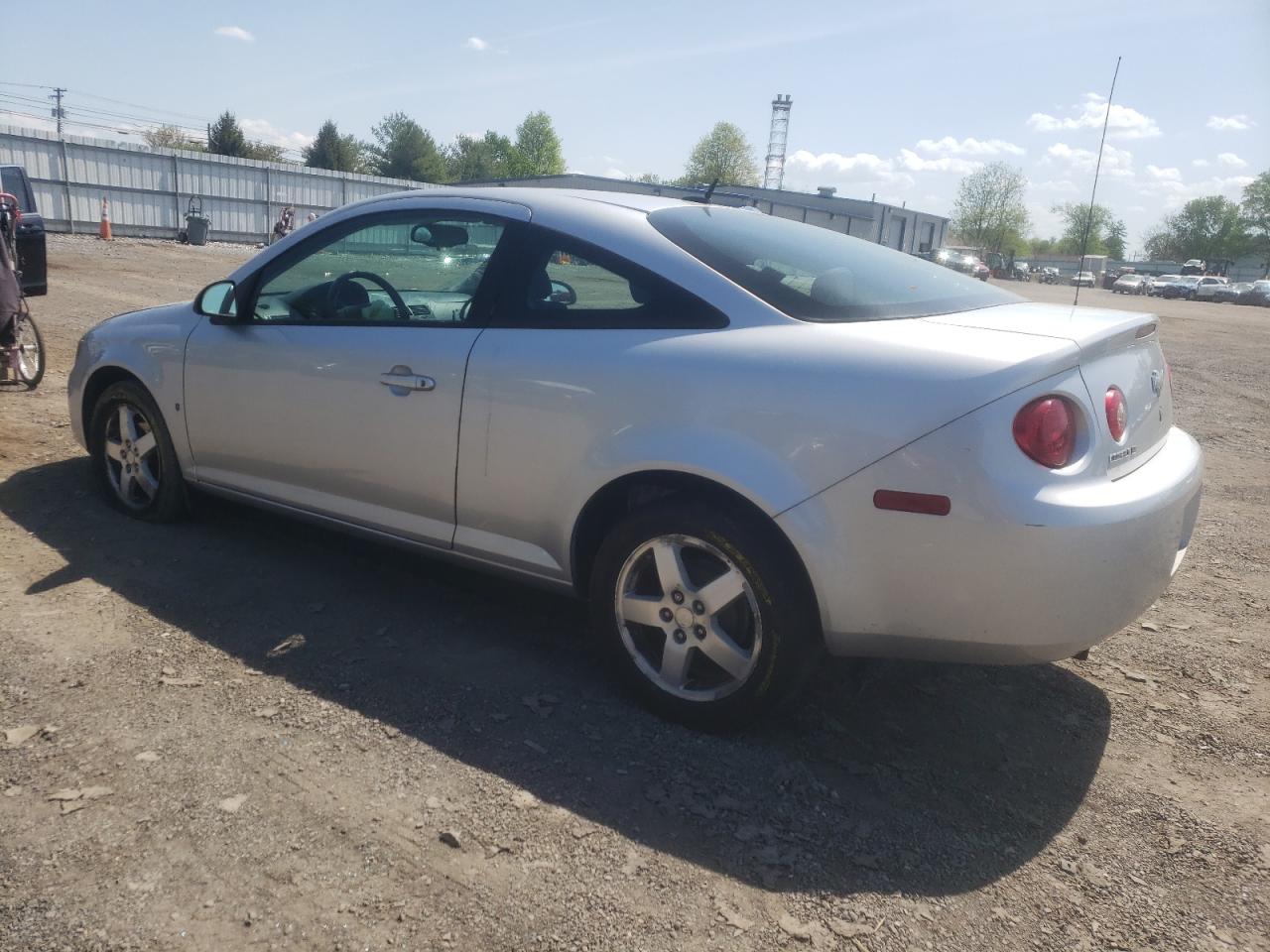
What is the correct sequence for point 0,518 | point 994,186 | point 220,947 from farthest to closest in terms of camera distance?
1. point 994,186
2. point 0,518
3. point 220,947

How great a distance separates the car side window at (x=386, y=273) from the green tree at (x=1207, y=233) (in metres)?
133

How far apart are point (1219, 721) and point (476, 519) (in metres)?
2.63

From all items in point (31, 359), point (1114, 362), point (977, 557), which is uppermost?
point (1114, 362)

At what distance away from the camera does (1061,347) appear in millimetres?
2658

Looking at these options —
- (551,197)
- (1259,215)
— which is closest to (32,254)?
(551,197)

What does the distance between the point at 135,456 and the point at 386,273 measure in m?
1.72

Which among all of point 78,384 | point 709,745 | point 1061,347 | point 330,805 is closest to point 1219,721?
point 1061,347

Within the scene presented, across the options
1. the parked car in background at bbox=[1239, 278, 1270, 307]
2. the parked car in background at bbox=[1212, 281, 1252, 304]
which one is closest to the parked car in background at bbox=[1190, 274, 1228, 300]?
the parked car in background at bbox=[1212, 281, 1252, 304]

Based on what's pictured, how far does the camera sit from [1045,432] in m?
2.54

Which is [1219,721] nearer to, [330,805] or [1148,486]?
[1148,486]

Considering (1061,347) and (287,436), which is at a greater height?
(1061,347)

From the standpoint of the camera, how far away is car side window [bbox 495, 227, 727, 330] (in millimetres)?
3047

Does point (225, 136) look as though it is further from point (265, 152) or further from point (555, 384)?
point (555, 384)

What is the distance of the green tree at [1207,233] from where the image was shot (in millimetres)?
114062
